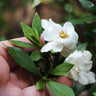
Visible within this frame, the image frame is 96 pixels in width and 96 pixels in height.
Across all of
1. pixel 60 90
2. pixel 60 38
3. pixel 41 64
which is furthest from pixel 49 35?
pixel 60 90

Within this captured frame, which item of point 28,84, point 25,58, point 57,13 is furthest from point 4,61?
point 57,13

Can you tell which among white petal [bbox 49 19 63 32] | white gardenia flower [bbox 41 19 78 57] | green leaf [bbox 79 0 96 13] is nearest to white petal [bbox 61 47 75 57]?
white gardenia flower [bbox 41 19 78 57]

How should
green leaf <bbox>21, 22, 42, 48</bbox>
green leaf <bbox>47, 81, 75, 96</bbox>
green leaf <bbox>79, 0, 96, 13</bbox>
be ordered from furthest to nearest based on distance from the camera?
1. green leaf <bbox>79, 0, 96, 13</bbox>
2. green leaf <bbox>21, 22, 42, 48</bbox>
3. green leaf <bbox>47, 81, 75, 96</bbox>

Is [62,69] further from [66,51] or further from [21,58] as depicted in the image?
[21,58]

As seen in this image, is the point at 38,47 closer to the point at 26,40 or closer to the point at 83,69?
the point at 26,40

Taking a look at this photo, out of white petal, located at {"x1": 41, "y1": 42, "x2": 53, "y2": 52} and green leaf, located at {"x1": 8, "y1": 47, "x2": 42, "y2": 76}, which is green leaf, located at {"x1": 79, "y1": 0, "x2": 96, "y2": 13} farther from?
green leaf, located at {"x1": 8, "y1": 47, "x2": 42, "y2": 76}

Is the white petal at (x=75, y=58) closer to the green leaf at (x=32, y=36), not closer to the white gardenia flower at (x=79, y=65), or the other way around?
the white gardenia flower at (x=79, y=65)

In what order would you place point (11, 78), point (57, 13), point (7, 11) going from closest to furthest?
1. point (11, 78)
2. point (57, 13)
3. point (7, 11)
